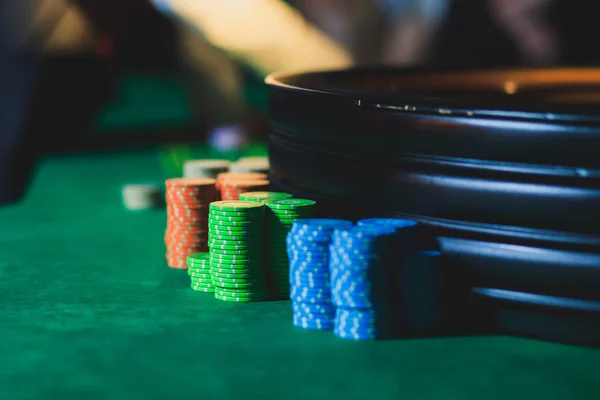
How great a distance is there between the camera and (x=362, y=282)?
10.9 ft

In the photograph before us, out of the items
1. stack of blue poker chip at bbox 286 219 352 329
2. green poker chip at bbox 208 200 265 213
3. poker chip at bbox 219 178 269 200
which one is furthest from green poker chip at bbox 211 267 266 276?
poker chip at bbox 219 178 269 200

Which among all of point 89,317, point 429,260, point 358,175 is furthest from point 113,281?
point 429,260

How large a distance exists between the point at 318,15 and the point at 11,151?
862cm

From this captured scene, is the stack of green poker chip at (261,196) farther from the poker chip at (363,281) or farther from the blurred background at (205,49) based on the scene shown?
the blurred background at (205,49)

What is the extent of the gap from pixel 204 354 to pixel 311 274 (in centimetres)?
46

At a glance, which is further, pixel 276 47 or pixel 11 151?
pixel 276 47

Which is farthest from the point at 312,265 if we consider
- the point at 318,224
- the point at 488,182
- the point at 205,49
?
the point at 205,49

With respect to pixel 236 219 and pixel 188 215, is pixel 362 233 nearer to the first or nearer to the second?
pixel 236 219

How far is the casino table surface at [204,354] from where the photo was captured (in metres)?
2.93

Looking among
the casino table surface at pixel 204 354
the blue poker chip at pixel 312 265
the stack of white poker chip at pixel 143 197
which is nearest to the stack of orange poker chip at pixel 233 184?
the casino table surface at pixel 204 354

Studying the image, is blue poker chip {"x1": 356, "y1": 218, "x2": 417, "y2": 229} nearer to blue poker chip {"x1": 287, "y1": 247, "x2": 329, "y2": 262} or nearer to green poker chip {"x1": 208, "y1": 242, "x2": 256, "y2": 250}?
blue poker chip {"x1": 287, "y1": 247, "x2": 329, "y2": 262}

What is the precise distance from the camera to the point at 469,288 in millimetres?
3521

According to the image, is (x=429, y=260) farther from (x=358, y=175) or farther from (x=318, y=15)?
(x=318, y=15)

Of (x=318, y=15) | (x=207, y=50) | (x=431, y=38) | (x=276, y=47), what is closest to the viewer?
(x=276, y=47)
